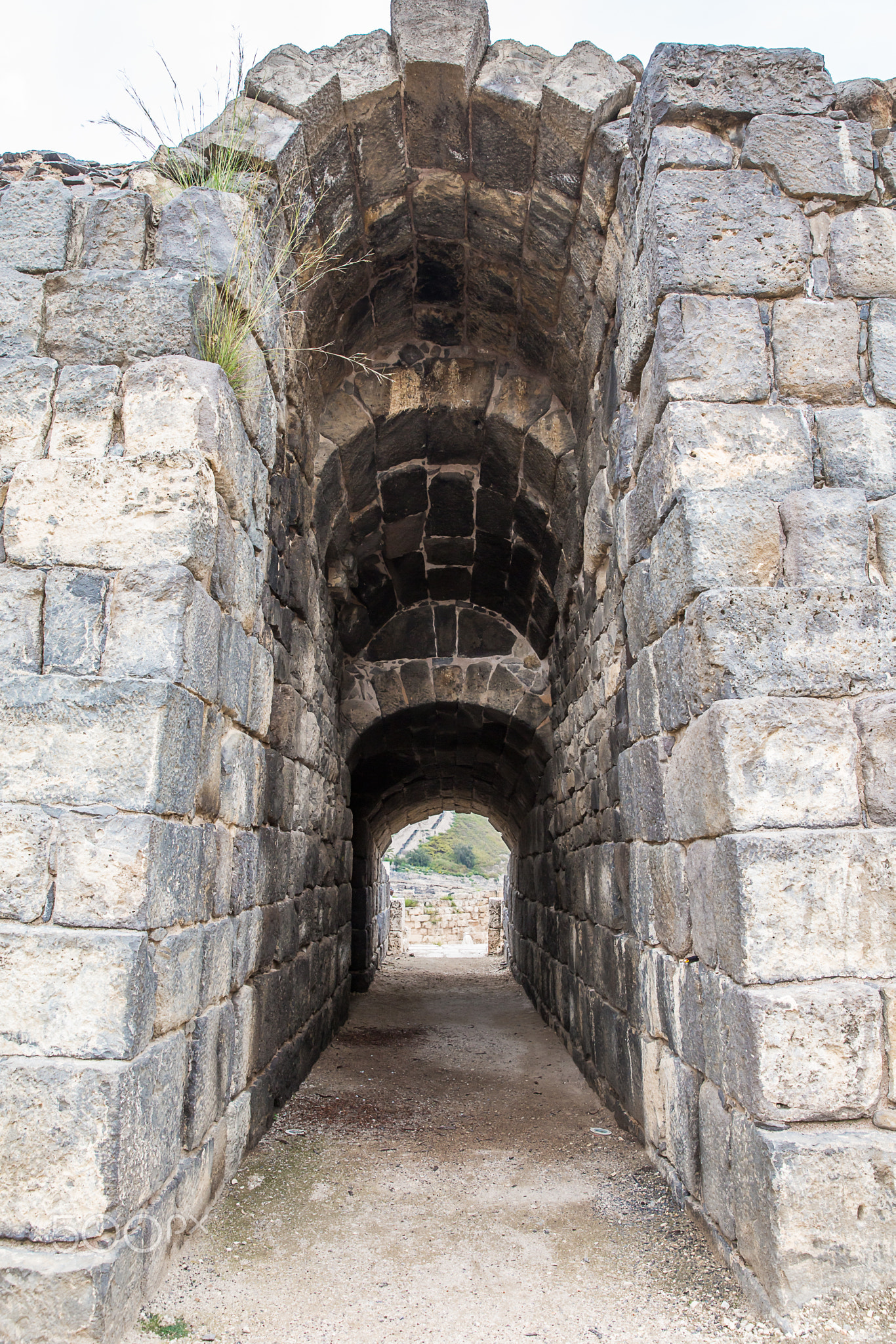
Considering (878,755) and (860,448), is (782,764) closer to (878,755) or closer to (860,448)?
(878,755)

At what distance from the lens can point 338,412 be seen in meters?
4.33

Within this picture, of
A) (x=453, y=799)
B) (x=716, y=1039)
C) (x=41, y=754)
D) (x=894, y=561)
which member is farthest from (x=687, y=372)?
(x=453, y=799)

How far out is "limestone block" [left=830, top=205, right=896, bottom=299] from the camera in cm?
257

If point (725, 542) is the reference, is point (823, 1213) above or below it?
below

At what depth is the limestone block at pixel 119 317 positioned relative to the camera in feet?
7.84

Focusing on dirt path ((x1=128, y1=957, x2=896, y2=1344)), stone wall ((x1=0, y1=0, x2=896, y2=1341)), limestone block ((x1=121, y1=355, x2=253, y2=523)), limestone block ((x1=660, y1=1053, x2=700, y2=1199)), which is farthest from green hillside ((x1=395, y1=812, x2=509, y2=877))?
limestone block ((x1=121, y1=355, x2=253, y2=523))

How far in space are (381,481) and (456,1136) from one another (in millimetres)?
3482

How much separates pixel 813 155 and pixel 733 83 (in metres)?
0.37

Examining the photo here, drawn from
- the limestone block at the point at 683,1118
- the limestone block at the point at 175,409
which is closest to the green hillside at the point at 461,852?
the limestone block at the point at 683,1118

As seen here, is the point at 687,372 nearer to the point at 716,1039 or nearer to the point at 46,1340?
the point at 716,1039

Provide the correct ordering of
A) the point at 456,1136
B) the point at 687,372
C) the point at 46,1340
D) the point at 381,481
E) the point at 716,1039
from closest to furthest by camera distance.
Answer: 1. the point at 46,1340
2. the point at 716,1039
3. the point at 687,372
4. the point at 456,1136
5. the point at 381,481

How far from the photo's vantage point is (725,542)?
2316 mm

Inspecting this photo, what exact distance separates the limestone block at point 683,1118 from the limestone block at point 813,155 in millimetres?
2833

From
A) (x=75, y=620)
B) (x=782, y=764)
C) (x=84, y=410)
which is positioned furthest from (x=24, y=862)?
(x=782, y=764)
